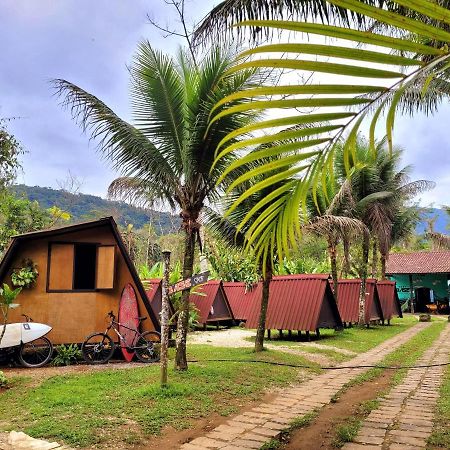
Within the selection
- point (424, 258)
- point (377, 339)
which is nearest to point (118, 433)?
point (377, 339)

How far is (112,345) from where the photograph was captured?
9312mm

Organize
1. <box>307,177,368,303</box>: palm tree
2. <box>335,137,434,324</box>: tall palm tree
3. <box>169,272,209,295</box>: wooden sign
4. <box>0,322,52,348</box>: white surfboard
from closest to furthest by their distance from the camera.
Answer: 1. <box>169,272,209,295</box>: wooden sign
2. <box>0,322,52,348</box>: white surfboard
3. <box>307,177,368,303</box>: palm tree
4. <box>335,137,434,324</box>: tall palm tree

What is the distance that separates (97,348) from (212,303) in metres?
8.89

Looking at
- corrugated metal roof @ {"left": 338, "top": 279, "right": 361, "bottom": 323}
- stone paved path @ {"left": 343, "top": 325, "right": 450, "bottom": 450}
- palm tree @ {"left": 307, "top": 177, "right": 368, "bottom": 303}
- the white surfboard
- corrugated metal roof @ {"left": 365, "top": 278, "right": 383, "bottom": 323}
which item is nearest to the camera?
stone paved path @ {"left": 343, "top": 325, "right": 450, "bottom": 450}

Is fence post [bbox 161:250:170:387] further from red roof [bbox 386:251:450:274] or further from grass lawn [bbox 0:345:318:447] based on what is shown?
red roof [bbox 386:251:450:274]

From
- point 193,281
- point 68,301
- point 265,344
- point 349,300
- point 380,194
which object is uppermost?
point 380,194

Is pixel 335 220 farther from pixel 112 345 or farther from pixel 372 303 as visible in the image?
pixel 112 345

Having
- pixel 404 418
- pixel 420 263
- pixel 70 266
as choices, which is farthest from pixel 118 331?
pixel 420 263

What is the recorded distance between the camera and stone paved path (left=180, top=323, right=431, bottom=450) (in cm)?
459

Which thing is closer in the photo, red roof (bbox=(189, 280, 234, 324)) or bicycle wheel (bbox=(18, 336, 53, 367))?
bicycle wheel (bbox=(18, 336, 53, 367))

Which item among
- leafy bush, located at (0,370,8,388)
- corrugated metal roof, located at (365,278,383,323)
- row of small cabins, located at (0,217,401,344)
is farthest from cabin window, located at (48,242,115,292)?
corrugated metal roof, located at (365,278,383,323)

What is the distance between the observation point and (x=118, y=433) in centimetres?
481

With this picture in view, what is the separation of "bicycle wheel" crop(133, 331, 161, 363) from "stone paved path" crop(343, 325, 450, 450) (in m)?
4.90

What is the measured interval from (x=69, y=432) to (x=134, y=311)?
5.18m
